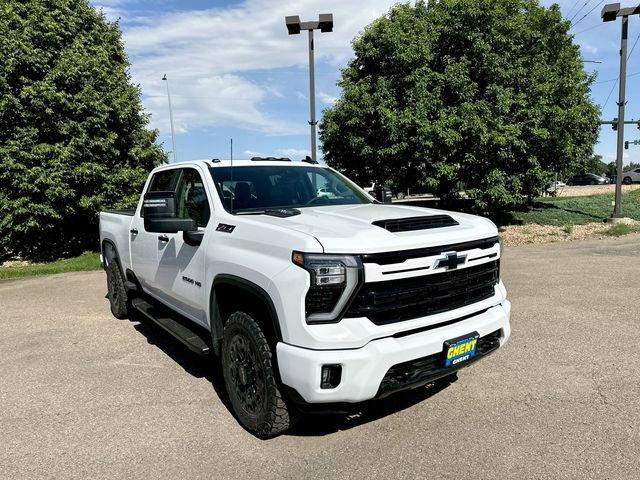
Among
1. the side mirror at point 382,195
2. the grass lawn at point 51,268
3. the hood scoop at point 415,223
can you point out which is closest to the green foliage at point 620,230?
the side mirror at point 382,195

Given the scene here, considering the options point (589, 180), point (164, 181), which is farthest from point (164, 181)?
point (589, 180)

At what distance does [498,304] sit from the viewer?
3.75 meters

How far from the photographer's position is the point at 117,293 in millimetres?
6496

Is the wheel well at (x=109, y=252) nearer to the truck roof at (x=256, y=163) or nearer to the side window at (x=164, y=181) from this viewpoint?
the side window at (x=164, y=181)

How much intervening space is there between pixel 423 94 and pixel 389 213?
397 inches

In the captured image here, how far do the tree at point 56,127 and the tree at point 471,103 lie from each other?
21.0 ft

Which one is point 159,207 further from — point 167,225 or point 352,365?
point 352,365

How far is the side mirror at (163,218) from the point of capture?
370 cm

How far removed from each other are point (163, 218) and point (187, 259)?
448mm

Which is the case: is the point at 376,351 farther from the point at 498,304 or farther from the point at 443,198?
the point at 443,198

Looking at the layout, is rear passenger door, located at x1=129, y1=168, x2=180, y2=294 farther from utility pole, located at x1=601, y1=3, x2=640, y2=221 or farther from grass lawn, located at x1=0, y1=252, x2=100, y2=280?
utility pole, located at x1=601, y1=3, x2=640, y2=221

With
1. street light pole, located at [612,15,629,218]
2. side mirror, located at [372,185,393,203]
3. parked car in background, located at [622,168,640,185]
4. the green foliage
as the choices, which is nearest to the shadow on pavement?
side mirror, located at [372,185,393,203]

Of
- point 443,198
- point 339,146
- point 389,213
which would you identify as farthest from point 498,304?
point 339,146

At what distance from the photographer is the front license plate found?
3139 mm
